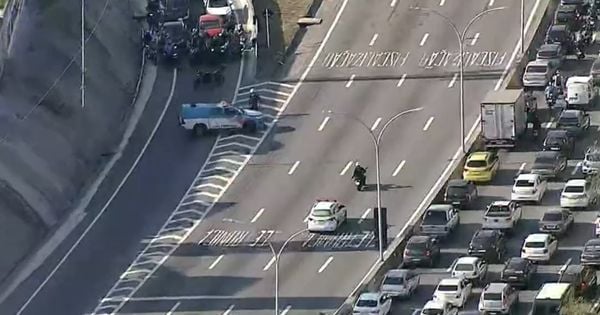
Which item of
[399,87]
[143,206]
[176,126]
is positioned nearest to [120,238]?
[143,206]

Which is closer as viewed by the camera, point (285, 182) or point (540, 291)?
point (540, 291)

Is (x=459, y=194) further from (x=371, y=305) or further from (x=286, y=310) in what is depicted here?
(x=371, y=305)

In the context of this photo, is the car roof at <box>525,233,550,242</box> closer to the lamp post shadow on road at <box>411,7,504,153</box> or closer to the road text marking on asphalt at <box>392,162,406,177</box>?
the road text marking on asphalt at <box>392,162,406,177</box>

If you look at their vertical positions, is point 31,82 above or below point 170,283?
above

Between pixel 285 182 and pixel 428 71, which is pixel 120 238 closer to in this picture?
pixel 285 182

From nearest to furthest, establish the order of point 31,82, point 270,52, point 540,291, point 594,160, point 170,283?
point 540,291 → point 170,283 → point 594,160 → point 31,82 → point 270,52

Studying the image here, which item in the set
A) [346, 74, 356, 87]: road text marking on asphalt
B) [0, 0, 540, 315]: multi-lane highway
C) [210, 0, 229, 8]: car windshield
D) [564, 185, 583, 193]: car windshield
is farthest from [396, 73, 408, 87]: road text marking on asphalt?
[564, 185, 583, 193]: car windshield

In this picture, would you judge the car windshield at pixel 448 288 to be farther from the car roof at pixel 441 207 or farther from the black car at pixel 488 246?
the car roof at pixel 441 207
